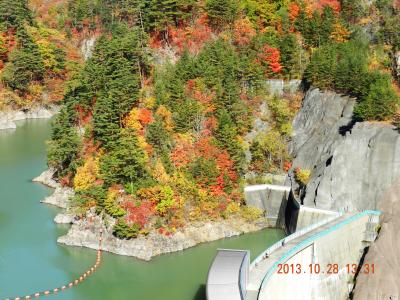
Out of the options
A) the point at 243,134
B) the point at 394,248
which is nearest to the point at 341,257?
the point at 394,248

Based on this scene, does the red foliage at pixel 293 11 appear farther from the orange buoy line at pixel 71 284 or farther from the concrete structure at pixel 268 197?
the orange buoy line at pixel 71 284

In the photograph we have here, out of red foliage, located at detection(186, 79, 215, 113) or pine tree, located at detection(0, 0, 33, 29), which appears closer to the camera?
red foliage, located at detection(186, 79, 215, 113)

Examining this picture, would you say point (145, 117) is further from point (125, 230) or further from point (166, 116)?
point (125, 230)

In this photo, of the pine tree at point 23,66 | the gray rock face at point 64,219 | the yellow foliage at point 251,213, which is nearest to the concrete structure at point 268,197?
the yellow foliage at point 251,213

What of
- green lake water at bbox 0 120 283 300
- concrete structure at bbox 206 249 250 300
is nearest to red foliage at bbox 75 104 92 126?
green lake water at bbox 0 120 283 300

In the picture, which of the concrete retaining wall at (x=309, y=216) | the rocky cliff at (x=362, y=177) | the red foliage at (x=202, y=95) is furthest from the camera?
the red foliage at (x=202, y=95)

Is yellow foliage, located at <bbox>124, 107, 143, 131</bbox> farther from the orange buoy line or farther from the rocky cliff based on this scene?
the rocky cliff

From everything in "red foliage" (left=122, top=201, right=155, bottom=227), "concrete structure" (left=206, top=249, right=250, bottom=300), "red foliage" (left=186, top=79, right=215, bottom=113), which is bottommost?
"red foliage" (left=122, top=201, right=155, bottom=227)
